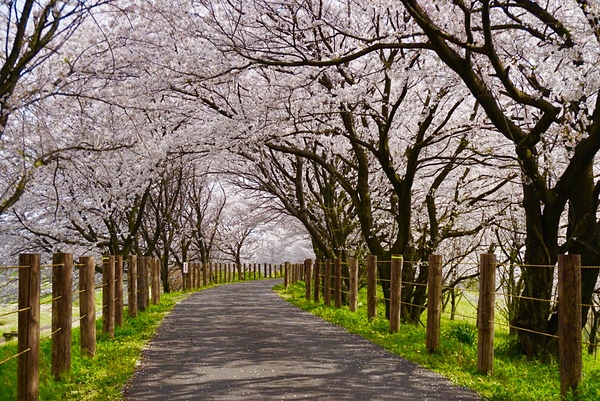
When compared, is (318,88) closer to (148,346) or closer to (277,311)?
(277,311)

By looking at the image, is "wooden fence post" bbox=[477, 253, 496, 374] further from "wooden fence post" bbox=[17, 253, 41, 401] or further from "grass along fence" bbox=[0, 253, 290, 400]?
"wooden fence post" bbox=[17, 253, 41, 401]

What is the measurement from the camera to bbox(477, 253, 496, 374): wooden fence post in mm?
7457

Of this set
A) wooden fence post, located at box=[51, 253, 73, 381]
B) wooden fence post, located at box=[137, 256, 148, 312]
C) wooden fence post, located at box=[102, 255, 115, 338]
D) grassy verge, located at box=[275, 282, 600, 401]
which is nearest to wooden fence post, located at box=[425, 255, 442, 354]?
grassy verge, located at box=[275, 282, 600, 401]

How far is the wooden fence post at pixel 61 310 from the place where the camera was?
7.14 metres

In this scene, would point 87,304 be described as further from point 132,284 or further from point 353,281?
point 353,281

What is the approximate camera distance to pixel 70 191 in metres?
19.9

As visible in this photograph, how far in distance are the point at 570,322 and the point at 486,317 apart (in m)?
1.58

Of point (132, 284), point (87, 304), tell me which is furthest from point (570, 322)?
point (132, 284)

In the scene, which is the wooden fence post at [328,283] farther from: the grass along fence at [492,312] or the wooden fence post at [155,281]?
the grass along fence at [492,312]

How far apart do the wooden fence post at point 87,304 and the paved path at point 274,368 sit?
81 centimetres

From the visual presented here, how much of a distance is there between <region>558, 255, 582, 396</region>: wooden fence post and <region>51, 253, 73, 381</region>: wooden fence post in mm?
4997

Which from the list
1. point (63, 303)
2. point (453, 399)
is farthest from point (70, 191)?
point (453, 399)

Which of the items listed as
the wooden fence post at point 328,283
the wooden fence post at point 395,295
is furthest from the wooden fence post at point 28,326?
the wooden fence post at point 328,283

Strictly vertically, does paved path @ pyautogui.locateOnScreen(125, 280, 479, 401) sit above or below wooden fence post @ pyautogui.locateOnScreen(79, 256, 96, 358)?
below
